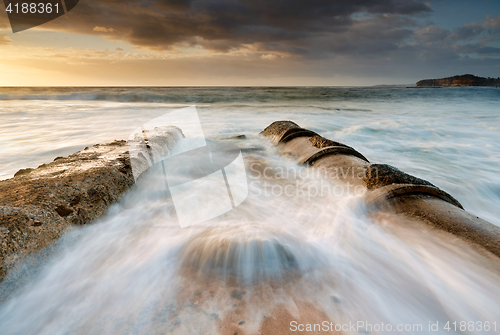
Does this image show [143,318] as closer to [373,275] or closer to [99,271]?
[99,271]

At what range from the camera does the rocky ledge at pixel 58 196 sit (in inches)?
54.2

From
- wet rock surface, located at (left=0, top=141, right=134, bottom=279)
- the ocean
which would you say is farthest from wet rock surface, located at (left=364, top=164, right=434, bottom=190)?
wet rock surface, located at (left=0, top=141, right=134, bottom=279)

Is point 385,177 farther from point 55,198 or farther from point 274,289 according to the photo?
point 55,198

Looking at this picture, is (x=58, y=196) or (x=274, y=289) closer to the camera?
(x=274, y=289)

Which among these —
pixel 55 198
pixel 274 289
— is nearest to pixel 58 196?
pixel 55 198

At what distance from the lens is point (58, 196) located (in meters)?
1.76

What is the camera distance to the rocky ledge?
1.38 metres

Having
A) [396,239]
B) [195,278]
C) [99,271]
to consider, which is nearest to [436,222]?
[396,239]

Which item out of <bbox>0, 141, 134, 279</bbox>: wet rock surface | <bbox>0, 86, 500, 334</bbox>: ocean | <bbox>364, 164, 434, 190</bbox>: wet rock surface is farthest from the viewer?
<bbox>364, 164, 434, 190</bbox>: wet rock surface

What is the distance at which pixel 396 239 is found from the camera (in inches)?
73.5

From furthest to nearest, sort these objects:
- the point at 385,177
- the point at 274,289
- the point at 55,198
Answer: the point at 385,177
the point at 55,198
the point at 274,289

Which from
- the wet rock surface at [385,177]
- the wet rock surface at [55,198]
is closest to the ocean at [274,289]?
the wet rock surface at [55,198]

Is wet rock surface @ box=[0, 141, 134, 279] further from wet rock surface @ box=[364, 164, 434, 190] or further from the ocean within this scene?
wet rock surface @ box=[364, 164, 434, 190]

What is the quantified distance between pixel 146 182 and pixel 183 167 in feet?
2.80
